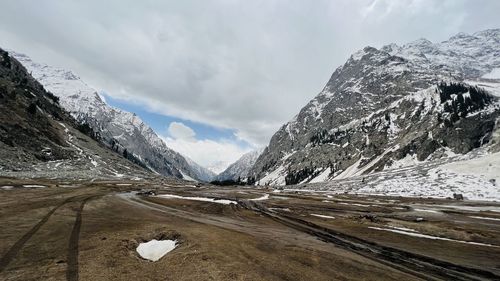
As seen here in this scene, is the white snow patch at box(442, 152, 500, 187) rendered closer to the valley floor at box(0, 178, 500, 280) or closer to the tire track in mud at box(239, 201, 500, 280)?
the valley floor at box(0, 178, 500, 280)

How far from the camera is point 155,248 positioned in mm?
24062

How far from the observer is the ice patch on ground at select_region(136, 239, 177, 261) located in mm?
22094

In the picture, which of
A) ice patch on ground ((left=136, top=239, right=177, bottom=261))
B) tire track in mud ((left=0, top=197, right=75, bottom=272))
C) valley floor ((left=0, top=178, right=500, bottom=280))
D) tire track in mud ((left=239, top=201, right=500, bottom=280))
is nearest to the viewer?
tire track in mud ((left=0, top=197, right=75, bottom=272))

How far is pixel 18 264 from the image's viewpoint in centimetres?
1742

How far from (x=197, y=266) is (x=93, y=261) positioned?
18.9ft

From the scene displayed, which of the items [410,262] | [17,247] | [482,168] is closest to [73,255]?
[17,247]

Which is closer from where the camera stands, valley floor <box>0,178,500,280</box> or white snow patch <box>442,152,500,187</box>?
valley floor <box>0,178,500,280</box>

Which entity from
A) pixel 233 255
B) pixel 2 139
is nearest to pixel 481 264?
pixel 233 255

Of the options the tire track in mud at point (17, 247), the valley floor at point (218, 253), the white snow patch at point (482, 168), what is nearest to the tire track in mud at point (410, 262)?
the valley floor at point (218, 253)

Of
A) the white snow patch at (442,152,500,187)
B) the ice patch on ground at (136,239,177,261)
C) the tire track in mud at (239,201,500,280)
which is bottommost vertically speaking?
the ice patch on ground at (136,239,177,261)

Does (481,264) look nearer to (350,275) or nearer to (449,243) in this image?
(449,243)

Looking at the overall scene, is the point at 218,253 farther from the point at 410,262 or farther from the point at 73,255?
the point at 410,262

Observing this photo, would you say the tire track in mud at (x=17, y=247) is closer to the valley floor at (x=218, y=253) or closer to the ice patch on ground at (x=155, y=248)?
the valley floor at (x=218, y=253)

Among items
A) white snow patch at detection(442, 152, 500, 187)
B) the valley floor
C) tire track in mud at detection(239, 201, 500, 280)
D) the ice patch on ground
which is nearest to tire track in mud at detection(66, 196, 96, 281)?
the valley floor
